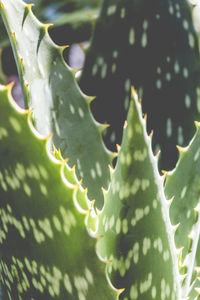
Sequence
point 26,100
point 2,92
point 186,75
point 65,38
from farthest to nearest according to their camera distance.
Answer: point 65,38
point 186,75
point 26,100
point 2,92

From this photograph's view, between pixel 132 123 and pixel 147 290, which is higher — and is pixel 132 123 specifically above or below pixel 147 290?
above

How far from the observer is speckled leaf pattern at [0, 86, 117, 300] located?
37cm

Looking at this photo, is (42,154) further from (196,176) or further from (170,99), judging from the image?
(170,99)

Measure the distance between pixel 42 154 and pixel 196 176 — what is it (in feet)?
0.93

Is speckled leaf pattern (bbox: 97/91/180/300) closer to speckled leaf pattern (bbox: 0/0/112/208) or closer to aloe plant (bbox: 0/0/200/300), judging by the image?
aloe plant (bbox: 0/0/200/300)

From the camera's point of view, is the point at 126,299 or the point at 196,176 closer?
the point at 126,299

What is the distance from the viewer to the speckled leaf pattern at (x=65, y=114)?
2.06 feet

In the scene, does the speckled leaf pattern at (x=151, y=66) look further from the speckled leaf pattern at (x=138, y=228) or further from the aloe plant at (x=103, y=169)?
the speckled leaf pattern at (x=138, y=228)

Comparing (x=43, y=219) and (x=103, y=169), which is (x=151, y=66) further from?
(x=43, y=219)

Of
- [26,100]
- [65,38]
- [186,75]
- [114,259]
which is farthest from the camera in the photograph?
[65,38]

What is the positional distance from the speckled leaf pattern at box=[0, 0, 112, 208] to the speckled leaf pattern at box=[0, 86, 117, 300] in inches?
9.3

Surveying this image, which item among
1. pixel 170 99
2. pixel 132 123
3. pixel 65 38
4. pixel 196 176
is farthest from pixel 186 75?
pixel 65 38

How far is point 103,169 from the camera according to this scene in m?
0.66

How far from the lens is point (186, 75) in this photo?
2.34 feet
